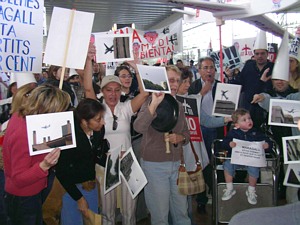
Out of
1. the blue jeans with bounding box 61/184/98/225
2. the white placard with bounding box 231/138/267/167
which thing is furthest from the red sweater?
the white placard with bounding box 231/138/267/167

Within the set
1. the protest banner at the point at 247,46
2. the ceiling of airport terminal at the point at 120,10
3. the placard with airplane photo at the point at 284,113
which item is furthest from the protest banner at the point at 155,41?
the ceiling of airport terminal at the point at 120,10

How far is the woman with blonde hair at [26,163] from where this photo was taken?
197 cm

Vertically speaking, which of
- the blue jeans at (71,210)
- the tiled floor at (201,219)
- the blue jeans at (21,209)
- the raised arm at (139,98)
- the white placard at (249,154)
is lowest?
the tiled floor at (201,219)

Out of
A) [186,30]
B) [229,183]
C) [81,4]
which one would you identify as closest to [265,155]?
[229,183]

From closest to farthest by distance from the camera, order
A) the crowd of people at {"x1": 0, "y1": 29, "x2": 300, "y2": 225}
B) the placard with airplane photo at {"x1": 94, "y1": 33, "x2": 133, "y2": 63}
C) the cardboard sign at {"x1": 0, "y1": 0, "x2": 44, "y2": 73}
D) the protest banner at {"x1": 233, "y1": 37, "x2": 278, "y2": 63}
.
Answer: the crowd of people at {"x1": 0, "y1": 29, "x2": 300, "y2": 225} < the cardboard sign at {"x1": 0, "y1": 0, "x2": 44, "y2": 73} < the placard with airplane photo at {"x1": 94, "y1": 33, "x2": 133, "y2": 63} < the protest banner at {"x1": 233, "y1": 37, "x2": 278, "y2": 63}

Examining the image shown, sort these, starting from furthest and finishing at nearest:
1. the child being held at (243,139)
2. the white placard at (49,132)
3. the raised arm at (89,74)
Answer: the child being held at (243,139), the raised arm at (89,74), the white placard at (49,132)

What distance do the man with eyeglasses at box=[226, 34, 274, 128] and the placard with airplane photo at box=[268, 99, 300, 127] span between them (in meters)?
1.17

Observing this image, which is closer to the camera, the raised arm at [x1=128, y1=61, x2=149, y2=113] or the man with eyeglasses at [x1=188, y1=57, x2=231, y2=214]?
the raised arm at [x1=128, y1=61, x2=149, y2=113]

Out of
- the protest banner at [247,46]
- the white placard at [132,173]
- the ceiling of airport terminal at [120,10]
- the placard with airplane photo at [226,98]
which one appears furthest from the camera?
the ceiling of airport terminal at [120,10]

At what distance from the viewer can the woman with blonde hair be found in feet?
6.46

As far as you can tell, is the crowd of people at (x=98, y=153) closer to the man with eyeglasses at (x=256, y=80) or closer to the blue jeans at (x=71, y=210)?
the blue jeans at (x=71, y=210)

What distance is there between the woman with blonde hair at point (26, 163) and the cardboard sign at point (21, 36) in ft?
1.93

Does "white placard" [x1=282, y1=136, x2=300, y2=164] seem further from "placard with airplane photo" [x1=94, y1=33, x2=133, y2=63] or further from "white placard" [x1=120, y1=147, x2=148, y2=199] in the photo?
"placard with airplane photo" [x1=94, y1=33, x2=133, y2=63]

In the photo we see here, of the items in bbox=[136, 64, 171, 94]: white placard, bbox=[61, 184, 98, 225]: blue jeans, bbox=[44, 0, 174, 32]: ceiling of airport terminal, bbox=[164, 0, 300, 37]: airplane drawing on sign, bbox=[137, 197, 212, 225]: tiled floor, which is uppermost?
bbox=[44, 0, 174, 32]: ceiling of airport terminal
